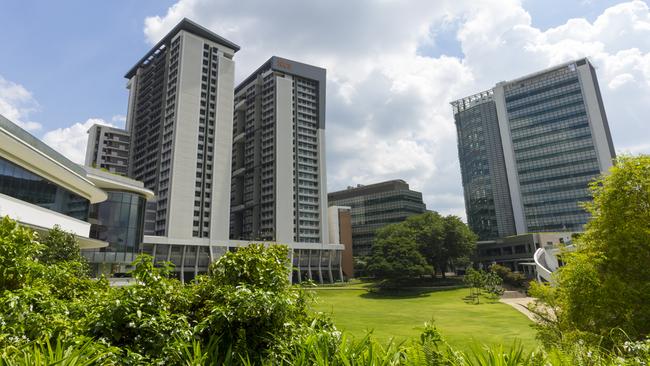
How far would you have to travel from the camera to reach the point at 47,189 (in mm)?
31219

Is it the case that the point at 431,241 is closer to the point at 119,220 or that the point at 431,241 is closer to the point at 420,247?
the point at 420,247

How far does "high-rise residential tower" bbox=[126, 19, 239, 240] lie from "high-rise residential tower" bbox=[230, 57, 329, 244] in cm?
1534

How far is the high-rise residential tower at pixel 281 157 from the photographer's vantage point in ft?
364

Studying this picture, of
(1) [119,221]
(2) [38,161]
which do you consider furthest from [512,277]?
(2) [38,161]

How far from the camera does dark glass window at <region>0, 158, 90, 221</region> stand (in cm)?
2594

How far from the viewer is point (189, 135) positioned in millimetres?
95438

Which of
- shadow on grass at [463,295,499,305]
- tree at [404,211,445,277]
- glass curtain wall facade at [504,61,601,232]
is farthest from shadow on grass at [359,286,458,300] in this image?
glass curtain wall facade at [504,61,601,232]

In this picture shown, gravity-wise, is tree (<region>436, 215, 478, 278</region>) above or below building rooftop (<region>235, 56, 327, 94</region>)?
below

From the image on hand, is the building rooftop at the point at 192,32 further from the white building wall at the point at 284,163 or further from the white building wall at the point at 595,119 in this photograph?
the white building wall at the point at 595,119

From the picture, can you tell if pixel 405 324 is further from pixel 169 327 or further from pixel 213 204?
pixel 213 204

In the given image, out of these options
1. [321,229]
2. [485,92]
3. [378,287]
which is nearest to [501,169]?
[485,92]

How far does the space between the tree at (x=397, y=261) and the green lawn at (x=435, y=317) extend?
5138mm

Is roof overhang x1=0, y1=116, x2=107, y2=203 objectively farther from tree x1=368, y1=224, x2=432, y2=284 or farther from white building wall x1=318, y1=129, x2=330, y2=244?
white building wall x1=318, y1=129, x2=330, y2=244

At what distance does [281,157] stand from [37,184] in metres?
83.2
